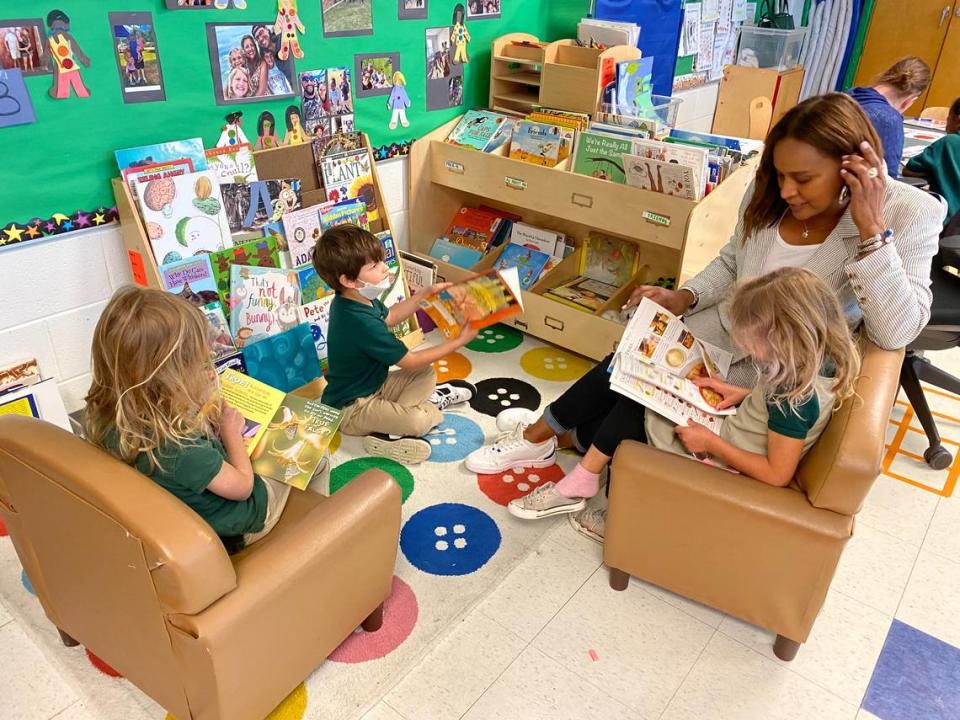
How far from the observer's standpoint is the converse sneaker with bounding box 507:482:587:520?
216 cm

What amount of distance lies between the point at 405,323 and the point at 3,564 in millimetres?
1681

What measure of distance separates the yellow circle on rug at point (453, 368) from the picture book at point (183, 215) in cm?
99

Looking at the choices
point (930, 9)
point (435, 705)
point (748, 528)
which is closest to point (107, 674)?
point (435, 705)

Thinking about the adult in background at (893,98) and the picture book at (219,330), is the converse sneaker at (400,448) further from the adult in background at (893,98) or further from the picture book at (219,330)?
the adult in background at (893,98)

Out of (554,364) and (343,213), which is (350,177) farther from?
(554,364)

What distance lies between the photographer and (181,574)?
112 cm

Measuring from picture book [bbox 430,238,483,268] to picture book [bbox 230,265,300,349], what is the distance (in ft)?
3.13

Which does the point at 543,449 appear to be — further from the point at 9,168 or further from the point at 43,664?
the point at 9,168

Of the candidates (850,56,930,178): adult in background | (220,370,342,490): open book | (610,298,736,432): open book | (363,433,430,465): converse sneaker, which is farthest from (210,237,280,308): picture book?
(850,56,930,178): adult in background

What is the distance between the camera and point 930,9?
6.78m

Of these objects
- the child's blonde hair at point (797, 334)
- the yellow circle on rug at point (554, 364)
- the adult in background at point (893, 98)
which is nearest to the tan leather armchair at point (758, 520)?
the child's blonde hair at point (797, 334)

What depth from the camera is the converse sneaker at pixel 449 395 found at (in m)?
2.71

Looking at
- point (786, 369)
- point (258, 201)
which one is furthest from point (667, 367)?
point (258, 201)

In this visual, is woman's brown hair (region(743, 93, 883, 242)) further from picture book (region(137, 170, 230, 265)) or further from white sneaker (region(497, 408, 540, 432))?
picture book (region(137, 170, 230, 265))
